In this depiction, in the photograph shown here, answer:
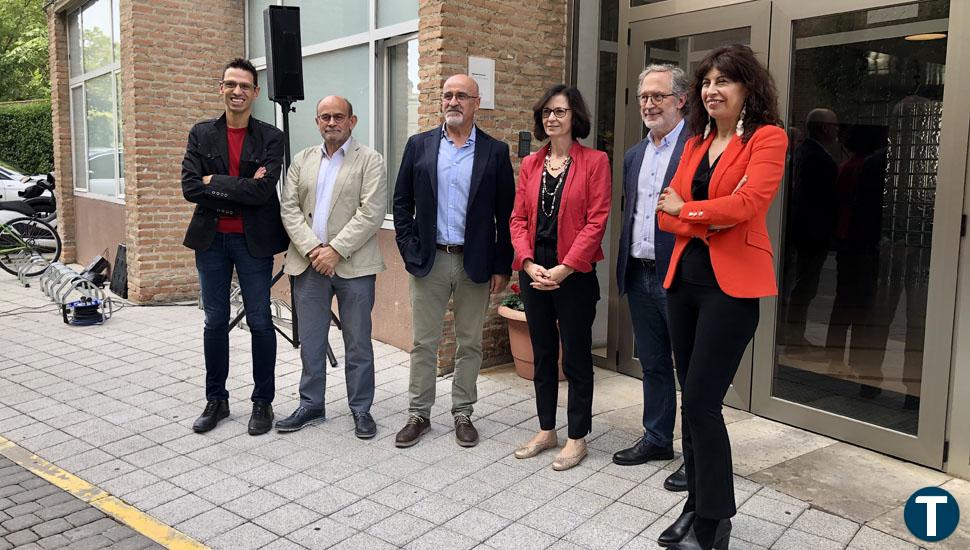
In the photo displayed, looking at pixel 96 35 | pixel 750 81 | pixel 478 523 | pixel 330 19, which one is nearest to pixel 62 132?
pixel 96 35

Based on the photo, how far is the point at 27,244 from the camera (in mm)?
11844

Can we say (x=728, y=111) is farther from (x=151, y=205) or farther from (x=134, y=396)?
(x=151, y=205)

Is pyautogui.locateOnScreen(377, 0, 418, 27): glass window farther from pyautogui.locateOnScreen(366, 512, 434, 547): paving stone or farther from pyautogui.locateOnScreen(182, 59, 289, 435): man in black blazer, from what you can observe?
pyautogui.locateOnScreen(366, 512, 434, 547): paving stone

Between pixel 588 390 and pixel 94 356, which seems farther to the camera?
pixel 94 356

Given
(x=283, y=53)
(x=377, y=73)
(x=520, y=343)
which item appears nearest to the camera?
(x=520, y=343)

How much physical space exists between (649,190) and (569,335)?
85cm

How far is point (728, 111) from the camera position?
322cm

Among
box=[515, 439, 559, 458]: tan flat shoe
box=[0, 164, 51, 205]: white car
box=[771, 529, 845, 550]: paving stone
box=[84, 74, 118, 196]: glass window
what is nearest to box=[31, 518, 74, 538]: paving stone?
box=[515, 439, 559, 458]: tan flat shoe

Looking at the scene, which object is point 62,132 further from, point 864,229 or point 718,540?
point 718,540

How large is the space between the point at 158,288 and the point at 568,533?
Result: 7322 mm

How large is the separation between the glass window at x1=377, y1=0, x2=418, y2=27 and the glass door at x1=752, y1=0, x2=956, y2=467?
3.21m

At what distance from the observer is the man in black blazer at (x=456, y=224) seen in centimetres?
472

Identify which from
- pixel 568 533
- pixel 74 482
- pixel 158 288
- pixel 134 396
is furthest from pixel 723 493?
pixel 158 288

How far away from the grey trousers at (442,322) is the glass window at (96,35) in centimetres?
858
